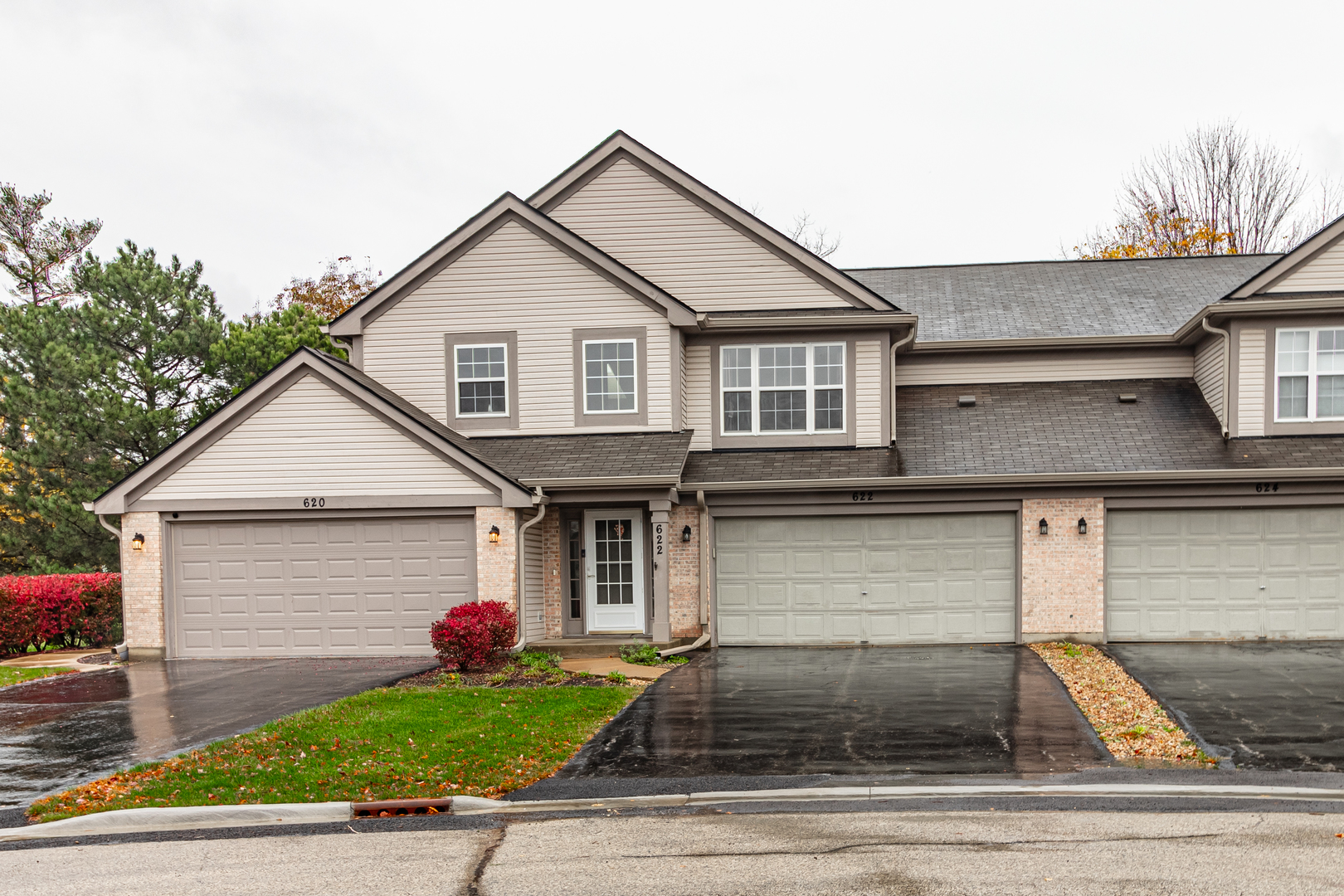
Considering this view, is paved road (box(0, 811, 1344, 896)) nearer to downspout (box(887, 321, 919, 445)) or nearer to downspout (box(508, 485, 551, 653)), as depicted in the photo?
downspout (box(508, 485, 551, 653))

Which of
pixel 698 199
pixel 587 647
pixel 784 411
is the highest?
pixel 698 199

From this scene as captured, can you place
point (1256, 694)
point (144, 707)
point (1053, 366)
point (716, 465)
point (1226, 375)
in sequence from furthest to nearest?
point (1053, 366)
point (716, 465)
point (1226, 375)
point (144, 707)
point (1256, 694)

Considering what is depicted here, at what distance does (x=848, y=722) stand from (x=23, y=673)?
12.3 meters

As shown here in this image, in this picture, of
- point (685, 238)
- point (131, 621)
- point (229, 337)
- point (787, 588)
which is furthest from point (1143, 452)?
point (229, 337)

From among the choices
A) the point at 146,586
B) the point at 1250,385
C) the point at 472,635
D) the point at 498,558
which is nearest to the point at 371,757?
the point at 472,635

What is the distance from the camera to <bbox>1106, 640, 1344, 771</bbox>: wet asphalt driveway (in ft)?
28.8

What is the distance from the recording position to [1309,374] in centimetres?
1692

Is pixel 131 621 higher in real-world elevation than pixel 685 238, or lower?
lower

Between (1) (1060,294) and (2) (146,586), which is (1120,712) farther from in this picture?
(2) (146,586)

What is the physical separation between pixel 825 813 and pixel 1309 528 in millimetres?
12735

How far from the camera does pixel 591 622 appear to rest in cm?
1689

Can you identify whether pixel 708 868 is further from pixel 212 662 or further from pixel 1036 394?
pixel 1036 394

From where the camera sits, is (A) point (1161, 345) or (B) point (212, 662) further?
(A) point (1161, 345)

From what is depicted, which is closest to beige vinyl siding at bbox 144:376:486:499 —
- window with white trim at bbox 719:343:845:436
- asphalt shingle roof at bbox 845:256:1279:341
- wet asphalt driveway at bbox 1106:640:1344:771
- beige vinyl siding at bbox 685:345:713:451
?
beige vinyl siding at bbox 685:345:713:451
